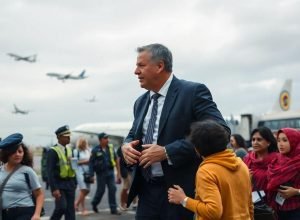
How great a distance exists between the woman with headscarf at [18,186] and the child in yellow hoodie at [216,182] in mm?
2185

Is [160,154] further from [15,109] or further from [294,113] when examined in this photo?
[15,109]

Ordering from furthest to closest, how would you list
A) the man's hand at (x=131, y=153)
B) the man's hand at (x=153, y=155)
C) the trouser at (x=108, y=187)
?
the trouser at (x=108, y=187) → the man's hand at (x=131, y=153) → the man's hand at (x=153, y=155)

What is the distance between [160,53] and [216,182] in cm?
118

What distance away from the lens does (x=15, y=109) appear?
8300cm

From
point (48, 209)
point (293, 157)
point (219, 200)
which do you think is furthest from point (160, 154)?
point (48, 209)

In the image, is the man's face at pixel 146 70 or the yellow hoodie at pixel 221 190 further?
the man's face at pixel 146 70

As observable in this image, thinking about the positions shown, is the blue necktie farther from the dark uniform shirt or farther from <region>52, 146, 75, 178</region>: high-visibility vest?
the dark uniform shirt

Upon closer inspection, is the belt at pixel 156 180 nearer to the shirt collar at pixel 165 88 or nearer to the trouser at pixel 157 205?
the trouser at pixel 157 205

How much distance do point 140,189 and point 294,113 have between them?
108 feet

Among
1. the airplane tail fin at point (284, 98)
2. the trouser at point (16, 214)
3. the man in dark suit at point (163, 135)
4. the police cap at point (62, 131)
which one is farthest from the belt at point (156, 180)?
the airplane tail fin at point (284, 98)

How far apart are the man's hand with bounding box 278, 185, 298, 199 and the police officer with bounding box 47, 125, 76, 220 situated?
176 inches

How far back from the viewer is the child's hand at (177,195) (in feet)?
10.9

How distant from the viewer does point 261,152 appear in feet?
18.3

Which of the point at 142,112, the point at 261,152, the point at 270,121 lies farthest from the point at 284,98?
the point at 142,112
